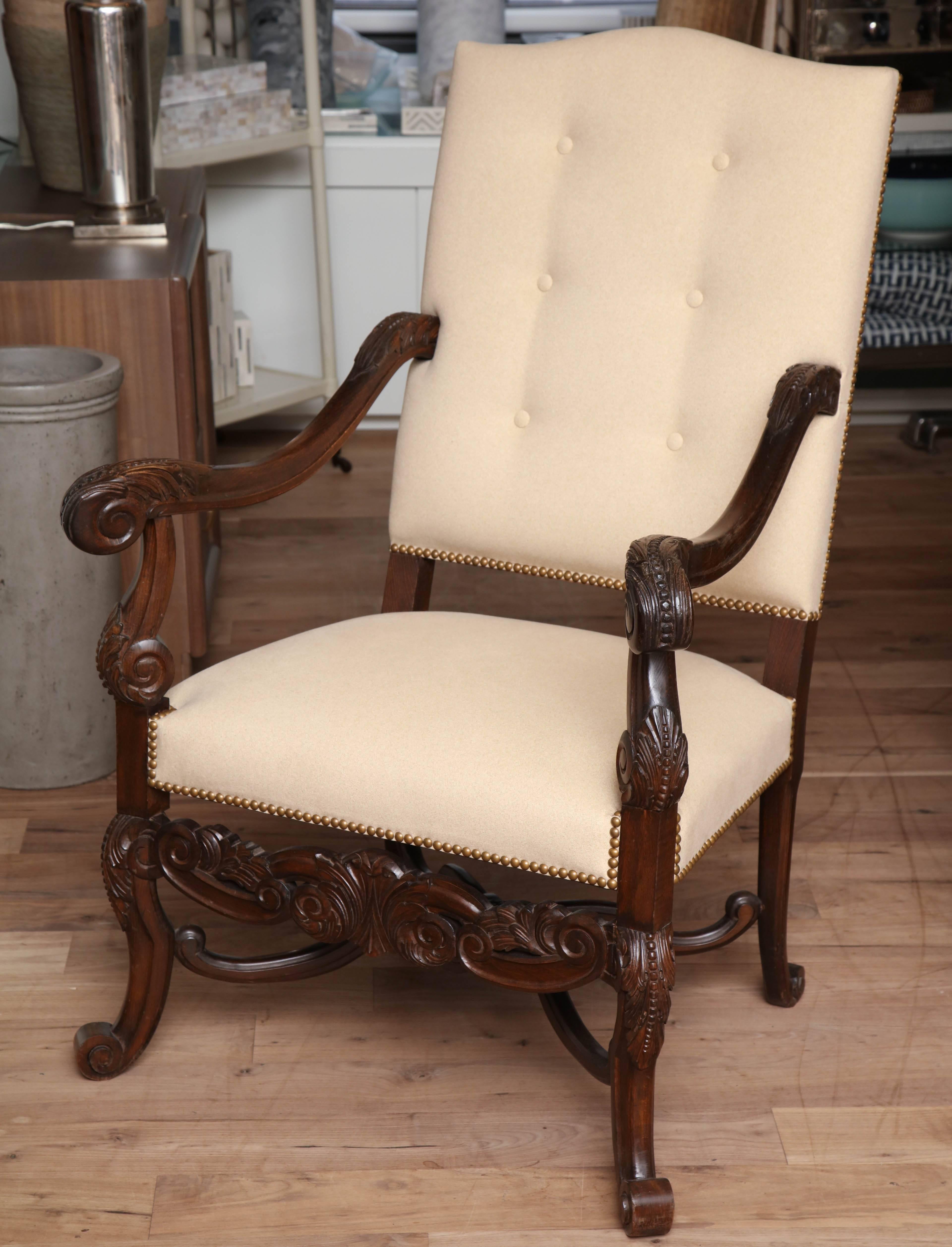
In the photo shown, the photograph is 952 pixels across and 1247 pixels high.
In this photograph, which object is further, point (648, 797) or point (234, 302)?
point (234, 302)

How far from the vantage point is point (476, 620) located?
1.42m

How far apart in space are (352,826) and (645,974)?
0.27 metres

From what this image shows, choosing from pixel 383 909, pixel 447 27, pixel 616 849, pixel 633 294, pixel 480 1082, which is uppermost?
pixel 447 27

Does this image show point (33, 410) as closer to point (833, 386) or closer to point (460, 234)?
point (460, 234)

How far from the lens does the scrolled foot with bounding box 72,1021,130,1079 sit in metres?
1.36

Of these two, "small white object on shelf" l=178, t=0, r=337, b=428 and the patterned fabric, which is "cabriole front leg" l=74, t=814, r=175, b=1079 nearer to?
"small white object on shelf" l=178, t=0, r=337, b=428

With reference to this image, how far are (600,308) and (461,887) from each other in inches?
24.9

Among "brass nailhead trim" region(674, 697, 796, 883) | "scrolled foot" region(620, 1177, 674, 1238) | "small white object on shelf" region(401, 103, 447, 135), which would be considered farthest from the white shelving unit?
"scrolled foot" region(620, 1177, 674, 1238)

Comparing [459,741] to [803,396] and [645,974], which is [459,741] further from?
[803,396]

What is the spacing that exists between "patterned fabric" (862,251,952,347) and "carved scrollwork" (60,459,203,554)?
2.47 metres

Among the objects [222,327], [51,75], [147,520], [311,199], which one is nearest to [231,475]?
[147,520]

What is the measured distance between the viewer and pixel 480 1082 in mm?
1382

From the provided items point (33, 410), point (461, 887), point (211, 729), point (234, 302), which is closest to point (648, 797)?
point (461, 887)

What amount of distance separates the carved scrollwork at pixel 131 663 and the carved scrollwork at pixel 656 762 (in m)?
0.42
